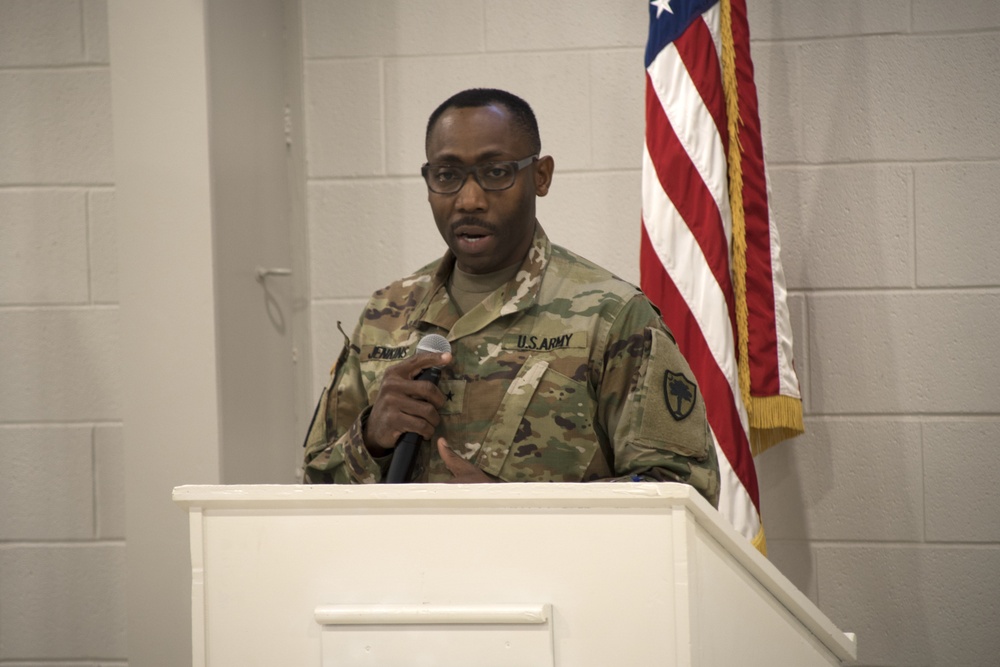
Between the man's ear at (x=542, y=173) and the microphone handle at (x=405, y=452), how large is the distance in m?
0.38

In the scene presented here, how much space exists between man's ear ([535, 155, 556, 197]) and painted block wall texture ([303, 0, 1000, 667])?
3.38ft

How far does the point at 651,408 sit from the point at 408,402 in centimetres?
33

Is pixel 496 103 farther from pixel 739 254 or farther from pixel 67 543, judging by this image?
pixel 67 543

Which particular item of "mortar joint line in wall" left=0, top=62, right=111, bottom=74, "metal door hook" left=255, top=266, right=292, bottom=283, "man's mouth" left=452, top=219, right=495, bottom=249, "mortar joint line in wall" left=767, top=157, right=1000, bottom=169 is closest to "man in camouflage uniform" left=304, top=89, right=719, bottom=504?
"man's mouth" left=452, top=219, right=495, bottom=249

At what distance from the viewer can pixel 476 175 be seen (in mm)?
1513

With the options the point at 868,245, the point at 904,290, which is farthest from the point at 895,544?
the point at 868,245

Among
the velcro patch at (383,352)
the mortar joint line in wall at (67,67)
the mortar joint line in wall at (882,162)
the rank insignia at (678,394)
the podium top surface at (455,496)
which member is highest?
the mortar joint line in wall at (67,67)

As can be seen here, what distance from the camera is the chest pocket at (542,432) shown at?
4.77 ft

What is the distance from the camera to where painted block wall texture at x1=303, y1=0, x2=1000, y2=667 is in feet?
8.20

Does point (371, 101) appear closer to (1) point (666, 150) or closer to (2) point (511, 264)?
(1) point (666, 150)

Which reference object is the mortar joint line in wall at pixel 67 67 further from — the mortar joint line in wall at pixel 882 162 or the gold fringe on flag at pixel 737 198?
the mortar joint line in wall at pixel 882 162

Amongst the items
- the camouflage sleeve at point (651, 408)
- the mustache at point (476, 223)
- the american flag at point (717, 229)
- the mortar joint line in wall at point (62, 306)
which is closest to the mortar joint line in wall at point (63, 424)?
the mortar joint line in wall at point (62, 306)

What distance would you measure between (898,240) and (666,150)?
66 cm

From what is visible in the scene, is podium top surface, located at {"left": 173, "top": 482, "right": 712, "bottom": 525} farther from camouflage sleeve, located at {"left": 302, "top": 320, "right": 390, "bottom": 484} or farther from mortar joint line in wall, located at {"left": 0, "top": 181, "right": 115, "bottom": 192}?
mortar joint line in wall, located at {"left": 0, "top": 181, "right": 115, "bottom": 192}
